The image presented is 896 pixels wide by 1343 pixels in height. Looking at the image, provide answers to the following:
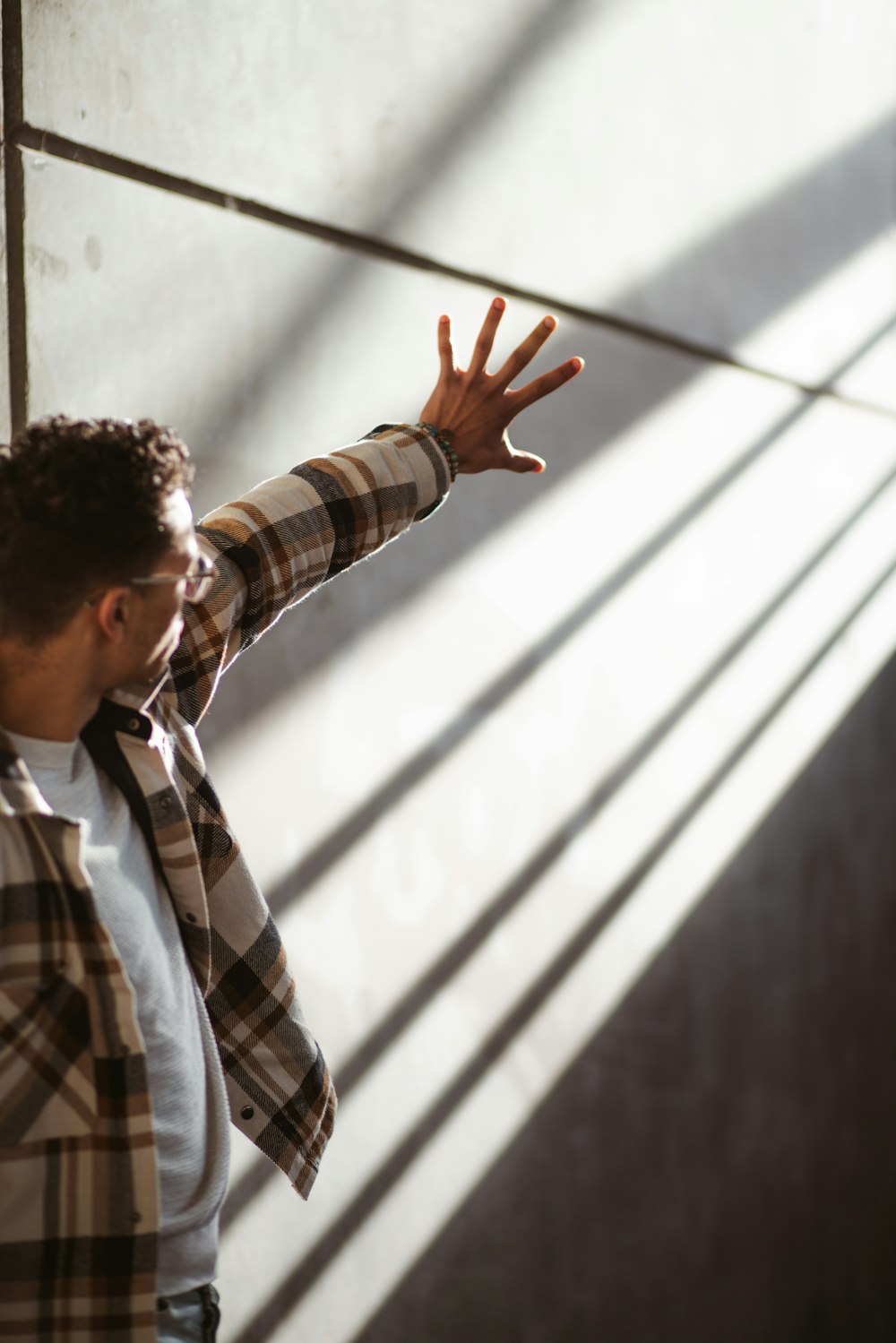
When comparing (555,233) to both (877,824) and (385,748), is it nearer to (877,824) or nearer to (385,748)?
(385,748)

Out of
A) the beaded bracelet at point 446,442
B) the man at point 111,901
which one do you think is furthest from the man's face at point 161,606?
the beaded bracelet at point 446,442

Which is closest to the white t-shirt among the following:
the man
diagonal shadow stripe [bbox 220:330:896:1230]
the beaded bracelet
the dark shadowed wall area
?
the man

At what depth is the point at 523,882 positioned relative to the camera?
2.65 meters

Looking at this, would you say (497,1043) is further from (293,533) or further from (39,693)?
(39,693)

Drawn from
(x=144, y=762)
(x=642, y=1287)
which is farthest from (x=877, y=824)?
(x=144, y=762)

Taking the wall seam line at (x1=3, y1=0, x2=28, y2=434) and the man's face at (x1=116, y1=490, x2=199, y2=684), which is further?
the wall seam line at (x1=3, y1=0, x2=28, y2=434)

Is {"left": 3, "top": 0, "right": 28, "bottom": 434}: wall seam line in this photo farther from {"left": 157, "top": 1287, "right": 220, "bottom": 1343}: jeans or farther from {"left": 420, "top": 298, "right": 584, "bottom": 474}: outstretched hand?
{"left": 157, "top": 1287, "right": 220, "bottom": 1343}: jeans

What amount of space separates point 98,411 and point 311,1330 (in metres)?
1.57

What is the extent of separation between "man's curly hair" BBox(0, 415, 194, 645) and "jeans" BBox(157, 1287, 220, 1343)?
2.27ft

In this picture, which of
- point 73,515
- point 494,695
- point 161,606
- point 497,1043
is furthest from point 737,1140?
point 73,515

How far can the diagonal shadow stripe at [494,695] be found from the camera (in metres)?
2.21

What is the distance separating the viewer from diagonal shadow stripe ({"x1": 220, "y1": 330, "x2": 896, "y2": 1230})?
2.10 m

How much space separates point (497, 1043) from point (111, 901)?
4.97 feet

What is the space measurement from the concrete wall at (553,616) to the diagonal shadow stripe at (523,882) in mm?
10
